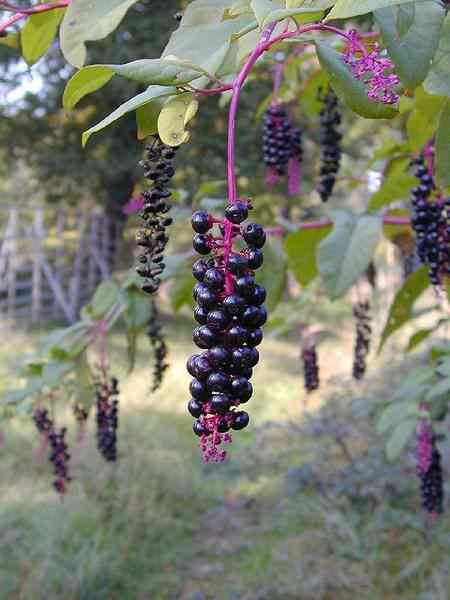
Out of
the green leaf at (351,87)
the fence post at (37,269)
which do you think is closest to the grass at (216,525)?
the green leaf at (351,87)

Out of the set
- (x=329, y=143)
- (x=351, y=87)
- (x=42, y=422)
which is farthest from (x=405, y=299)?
(x=351, y=87)

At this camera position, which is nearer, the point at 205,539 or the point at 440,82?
the point at 440,82

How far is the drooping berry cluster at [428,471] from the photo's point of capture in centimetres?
196

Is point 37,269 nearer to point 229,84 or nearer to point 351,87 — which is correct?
point 229,84

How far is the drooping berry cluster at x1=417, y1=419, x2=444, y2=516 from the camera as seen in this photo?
1.96m

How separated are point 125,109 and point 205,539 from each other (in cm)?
446

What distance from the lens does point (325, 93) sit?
6.07 ft

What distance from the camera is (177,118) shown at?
0.80 m

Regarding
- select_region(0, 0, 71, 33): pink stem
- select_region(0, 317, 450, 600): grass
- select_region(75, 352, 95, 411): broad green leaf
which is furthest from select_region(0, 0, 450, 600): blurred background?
select_region(75, 352, 95, 411): broad green leaf

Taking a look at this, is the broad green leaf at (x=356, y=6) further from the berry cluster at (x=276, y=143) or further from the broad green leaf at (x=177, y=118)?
the berry cluster at (x=276, y=143)

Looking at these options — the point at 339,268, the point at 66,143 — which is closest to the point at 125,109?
the point at 339,268

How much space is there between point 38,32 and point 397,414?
5.62ft

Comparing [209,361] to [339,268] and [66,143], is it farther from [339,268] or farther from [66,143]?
[66,143]

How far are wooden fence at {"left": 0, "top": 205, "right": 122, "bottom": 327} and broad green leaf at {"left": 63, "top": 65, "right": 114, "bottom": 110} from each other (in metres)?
11.0
